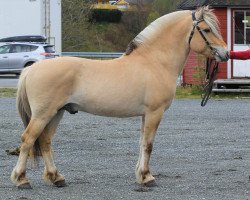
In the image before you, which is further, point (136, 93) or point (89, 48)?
point (89, 48)

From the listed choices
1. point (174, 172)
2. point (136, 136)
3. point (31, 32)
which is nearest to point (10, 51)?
point (31, 32)

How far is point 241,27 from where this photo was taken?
93.2 ft

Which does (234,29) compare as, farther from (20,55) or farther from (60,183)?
(60,183)

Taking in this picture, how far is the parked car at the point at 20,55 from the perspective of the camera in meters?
38.0

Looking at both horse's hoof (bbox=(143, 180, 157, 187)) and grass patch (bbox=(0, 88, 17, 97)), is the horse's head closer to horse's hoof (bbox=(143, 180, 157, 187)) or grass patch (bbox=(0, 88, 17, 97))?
horse's hoof (bbox=(143, 180, 157, 187))

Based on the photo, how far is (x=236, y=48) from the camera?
28156 millimetres

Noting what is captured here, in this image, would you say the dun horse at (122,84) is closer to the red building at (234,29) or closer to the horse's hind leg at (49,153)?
the horse's hind leg at (49,153)

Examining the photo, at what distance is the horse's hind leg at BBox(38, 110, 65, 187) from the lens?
9609mm

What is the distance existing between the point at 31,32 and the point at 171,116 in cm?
3382

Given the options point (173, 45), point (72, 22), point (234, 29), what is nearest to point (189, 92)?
point (234, 29)

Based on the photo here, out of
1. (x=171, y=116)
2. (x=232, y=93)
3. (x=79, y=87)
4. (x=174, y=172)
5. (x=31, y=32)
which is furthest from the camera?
(x=31, y=32)

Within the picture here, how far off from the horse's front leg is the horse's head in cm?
99

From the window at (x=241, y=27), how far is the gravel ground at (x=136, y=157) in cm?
901

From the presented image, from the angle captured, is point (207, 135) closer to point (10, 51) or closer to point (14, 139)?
point (14, 139)
